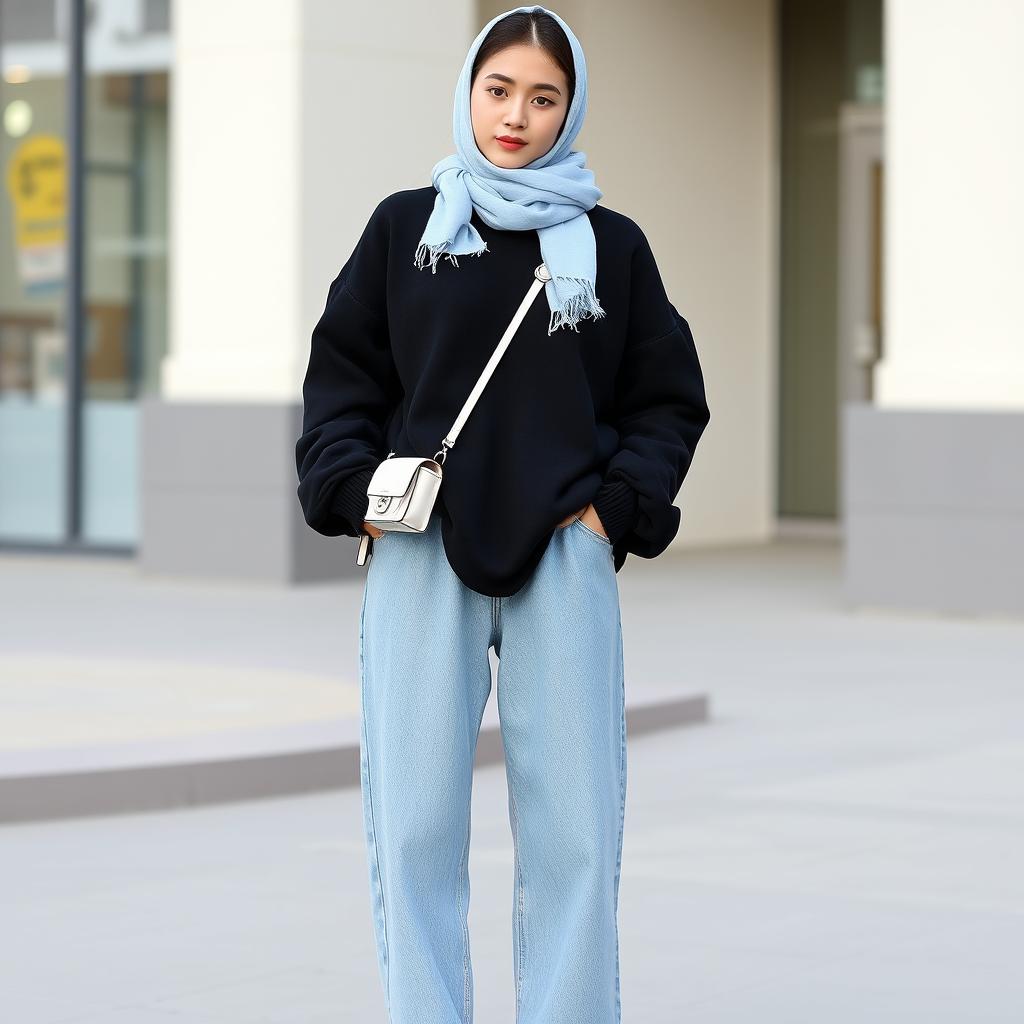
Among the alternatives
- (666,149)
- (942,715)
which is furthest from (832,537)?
(942,715)

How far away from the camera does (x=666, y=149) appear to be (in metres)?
17.0

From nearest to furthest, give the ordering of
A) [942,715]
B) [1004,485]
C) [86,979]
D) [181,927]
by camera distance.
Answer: [86,979] → [181,927] → [942,715] → [1004,485]

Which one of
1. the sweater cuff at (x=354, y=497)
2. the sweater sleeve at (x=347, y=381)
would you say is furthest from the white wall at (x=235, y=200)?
the sweater cuff at (x=354, y=497)

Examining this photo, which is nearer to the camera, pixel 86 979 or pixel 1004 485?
pixel 86 979

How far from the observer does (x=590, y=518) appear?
11.8 feet

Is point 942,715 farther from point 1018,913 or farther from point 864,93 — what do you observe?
point 864,93

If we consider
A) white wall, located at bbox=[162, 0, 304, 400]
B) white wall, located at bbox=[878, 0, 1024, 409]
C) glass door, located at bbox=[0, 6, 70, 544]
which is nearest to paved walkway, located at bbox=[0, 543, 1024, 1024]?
white wall, located at bbox=[878, 0, 1024, 409]

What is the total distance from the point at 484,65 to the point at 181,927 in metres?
2.45

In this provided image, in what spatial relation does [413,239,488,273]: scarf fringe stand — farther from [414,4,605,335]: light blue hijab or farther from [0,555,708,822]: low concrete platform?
[0,555,708,822]: low concrete platform

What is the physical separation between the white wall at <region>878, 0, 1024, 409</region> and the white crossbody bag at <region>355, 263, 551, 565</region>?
877cm

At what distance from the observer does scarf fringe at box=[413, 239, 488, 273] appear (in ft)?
11.6

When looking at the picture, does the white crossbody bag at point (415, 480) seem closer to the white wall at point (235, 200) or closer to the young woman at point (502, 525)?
the young woman at point (502, 525)

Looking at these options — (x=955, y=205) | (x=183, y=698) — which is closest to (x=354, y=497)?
(x=183, y=698)

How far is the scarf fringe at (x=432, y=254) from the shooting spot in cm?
354
